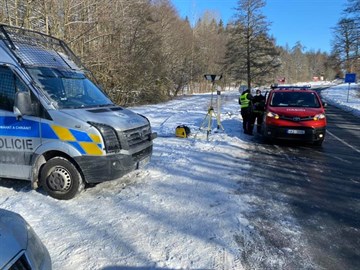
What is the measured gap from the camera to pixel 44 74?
228 inches

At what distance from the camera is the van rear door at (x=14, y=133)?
541 centimetres

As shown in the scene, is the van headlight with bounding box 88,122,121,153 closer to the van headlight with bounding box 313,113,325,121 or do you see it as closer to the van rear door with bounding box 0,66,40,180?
the van rear door with bounding box 0,66,40,180

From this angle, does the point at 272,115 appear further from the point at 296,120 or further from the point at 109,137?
the point at 109,137

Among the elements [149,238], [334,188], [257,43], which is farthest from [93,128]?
[257,43]

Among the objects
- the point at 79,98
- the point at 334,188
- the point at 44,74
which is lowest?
the point at 334,188

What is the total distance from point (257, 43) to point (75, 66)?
42.4 meters

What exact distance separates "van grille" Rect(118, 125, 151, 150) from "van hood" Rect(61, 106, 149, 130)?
9 centimetres

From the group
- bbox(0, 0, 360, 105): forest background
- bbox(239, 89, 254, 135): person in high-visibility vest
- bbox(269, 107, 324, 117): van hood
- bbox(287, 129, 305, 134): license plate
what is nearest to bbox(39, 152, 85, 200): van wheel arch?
bbox(287, 129, 305, 134): license plate

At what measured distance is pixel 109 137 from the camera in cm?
537

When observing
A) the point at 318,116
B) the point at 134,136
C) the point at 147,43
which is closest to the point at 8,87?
the point at 134,136

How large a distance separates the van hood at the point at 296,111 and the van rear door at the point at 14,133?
7.57 meters

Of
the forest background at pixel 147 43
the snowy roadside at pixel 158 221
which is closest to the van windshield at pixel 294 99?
the snowy roadside at pixel 158 221

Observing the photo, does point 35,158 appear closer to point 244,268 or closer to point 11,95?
point 11,95

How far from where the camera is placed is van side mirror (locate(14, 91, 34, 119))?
16.7 feet
